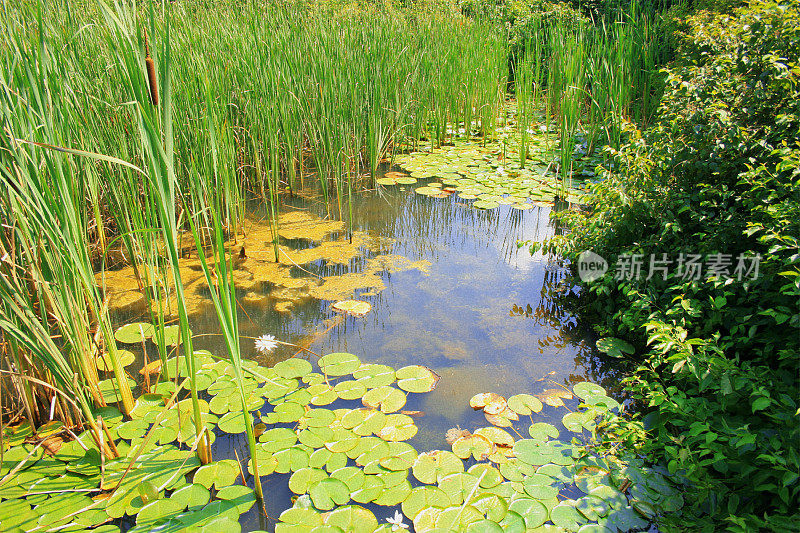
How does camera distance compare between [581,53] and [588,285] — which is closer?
[588,285]

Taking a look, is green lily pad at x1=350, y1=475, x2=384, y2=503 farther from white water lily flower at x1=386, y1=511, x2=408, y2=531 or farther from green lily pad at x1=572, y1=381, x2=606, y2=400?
green lily pad at x1=572, y1=381, x2=606, y2=400

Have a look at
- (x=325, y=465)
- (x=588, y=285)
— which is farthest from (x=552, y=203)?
(x=325, y=465)

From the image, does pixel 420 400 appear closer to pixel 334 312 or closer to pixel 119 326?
pixel 334 312

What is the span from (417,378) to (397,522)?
2.10 ft

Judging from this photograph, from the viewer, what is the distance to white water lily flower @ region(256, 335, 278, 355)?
221cm

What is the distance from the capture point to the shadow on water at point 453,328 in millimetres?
1897

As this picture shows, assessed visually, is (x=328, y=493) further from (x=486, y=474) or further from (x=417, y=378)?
(x=417, y=378)

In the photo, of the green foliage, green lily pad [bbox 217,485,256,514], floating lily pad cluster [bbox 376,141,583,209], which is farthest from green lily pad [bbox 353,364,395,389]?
floating lily pad cluster [bbox 376,141,583,209]

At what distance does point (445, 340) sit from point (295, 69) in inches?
94.9

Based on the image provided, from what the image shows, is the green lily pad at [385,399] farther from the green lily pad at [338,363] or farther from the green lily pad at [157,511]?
the green lily pad at [157,511]

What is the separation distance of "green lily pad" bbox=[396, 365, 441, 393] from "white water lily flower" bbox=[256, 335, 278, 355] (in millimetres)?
605

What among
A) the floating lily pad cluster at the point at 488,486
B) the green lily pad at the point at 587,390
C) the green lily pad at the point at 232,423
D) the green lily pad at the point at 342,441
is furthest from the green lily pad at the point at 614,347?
the green lily pad at the point at 232,423

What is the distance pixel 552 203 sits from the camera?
3709 millimetres

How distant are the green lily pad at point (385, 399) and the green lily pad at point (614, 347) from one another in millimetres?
921
